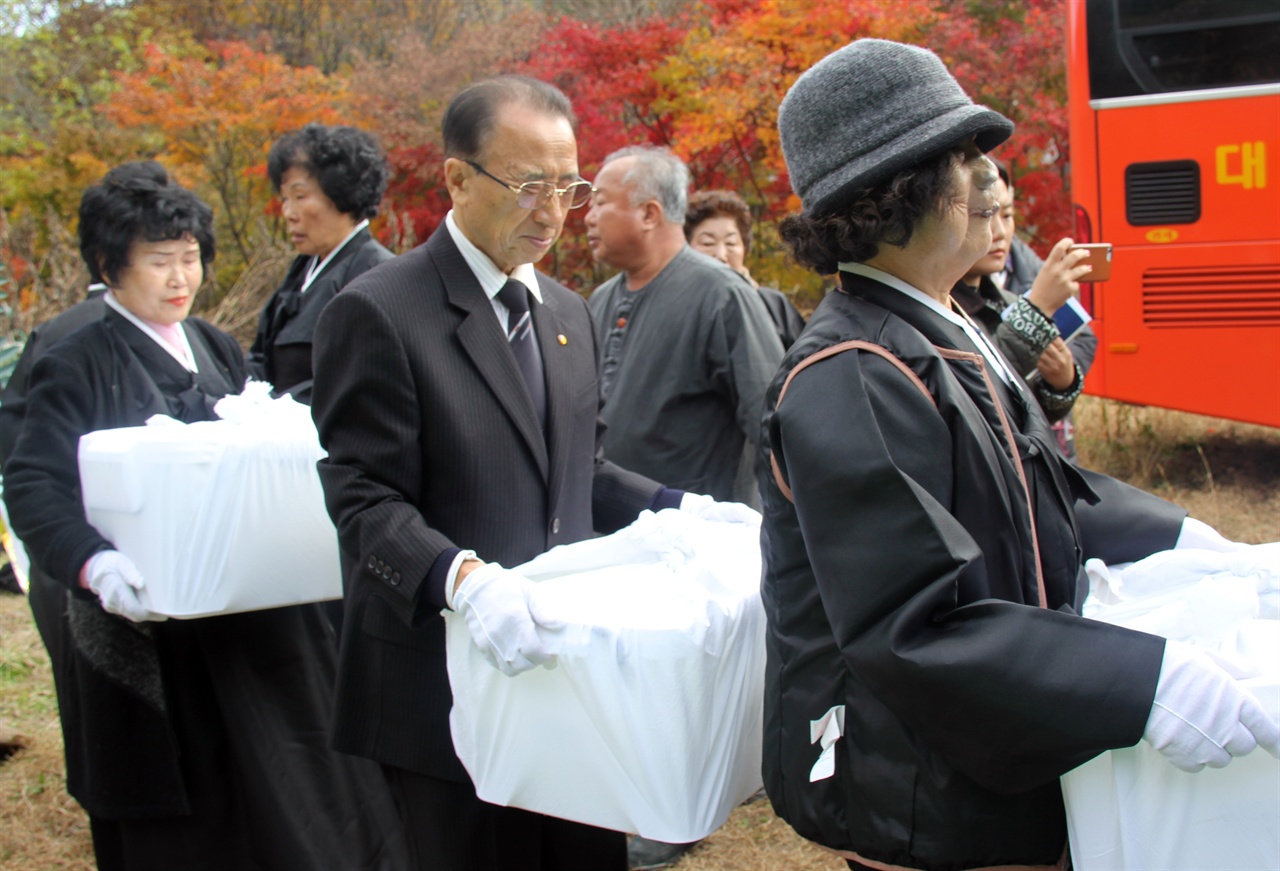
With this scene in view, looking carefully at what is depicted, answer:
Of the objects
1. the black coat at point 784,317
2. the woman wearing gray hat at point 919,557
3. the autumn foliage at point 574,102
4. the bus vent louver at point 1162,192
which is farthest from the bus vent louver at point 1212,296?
the woman wearing gray hat at point 919,557

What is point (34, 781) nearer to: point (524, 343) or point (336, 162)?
point (336, 162)

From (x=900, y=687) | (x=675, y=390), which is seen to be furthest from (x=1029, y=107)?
(x=900, y=687)

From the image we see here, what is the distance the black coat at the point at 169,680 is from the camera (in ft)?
8.95

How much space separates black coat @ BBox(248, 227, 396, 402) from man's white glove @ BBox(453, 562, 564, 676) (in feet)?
6.13

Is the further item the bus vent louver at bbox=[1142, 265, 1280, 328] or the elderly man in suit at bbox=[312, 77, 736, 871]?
the bus vent louver at bbox=[1142, 265, 1280, 328]

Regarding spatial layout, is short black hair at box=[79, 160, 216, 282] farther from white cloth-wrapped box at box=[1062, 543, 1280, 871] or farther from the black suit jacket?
white cloth-wrapped box at box=[1062, 543, 1280, 871]

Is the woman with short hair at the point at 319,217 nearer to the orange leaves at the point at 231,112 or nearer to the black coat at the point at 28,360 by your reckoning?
the black coat at the point at 28,360

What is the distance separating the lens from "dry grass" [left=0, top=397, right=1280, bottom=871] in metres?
3.34

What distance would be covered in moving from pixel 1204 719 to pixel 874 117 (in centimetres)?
84

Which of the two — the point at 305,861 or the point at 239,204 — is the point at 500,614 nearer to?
the point at 305,861

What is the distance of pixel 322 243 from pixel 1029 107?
718cm

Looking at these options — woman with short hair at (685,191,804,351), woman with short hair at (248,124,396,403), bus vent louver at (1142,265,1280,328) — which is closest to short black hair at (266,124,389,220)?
woman with short hair at (248,124,396,403)

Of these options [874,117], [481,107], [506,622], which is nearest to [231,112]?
[481,107]

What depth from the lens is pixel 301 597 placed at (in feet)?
8.32
